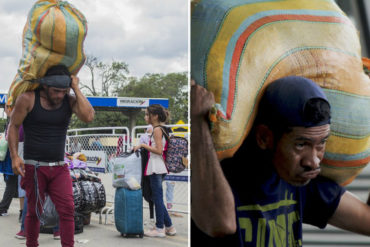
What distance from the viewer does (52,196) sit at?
3.56 feet

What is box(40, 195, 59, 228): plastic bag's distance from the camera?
1.07m

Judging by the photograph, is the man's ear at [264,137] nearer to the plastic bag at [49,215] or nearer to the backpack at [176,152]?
the backpack at [176,152]

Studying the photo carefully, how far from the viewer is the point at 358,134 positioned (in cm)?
76

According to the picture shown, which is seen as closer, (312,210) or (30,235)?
(312,210)

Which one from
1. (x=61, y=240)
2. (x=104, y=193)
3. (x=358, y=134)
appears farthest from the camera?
(x=104, y=193)

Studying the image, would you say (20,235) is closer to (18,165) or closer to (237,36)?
(18,165)

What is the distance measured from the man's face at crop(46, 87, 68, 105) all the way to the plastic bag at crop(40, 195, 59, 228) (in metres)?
0.26

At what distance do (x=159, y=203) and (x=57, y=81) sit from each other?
1.82ft

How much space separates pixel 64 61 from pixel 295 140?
1.90 feet

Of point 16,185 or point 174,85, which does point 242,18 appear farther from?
point 16,185

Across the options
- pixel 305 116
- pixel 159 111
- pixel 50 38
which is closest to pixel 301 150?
pixel 305 116

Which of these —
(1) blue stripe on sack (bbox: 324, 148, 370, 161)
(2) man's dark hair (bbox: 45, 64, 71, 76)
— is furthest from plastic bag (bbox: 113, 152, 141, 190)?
(1) blue stripe on sack (bbox: 324, 148, 370, 161)

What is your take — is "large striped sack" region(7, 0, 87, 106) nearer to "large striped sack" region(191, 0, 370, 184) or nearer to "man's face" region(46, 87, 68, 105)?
"man's face" region(46, 87, 68, 105)

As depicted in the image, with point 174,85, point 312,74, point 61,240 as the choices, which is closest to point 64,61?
point 174,85
